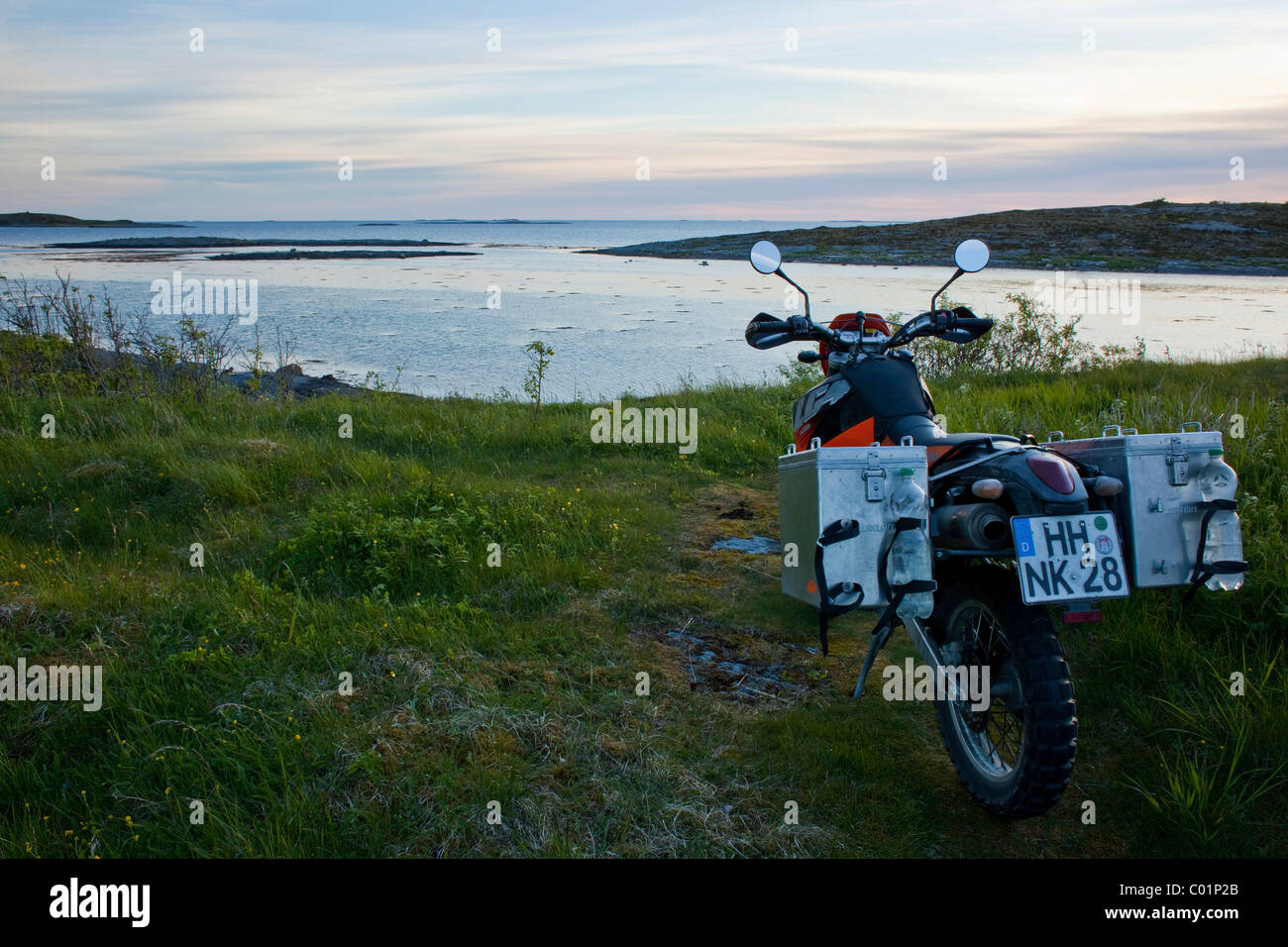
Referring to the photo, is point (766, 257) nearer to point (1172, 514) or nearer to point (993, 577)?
point (993, 577)

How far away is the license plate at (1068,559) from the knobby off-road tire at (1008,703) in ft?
0.64

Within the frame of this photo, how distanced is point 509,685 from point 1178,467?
2.88 meters

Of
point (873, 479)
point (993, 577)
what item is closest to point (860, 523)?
point (873, 479)

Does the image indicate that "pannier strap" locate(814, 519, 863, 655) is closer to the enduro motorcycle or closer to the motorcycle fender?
the enduro motorcycle

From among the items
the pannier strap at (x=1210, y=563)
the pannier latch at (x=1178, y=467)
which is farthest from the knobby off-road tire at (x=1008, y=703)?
the pannier latch at (x=1178, y=467)

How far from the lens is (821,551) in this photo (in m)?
3.13

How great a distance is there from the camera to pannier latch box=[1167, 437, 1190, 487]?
3293 mm

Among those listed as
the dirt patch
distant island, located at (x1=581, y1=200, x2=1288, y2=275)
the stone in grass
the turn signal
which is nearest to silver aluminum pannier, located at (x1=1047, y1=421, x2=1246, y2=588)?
the turn signal

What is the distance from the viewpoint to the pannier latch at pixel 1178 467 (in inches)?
130

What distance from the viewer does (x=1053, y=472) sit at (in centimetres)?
310
